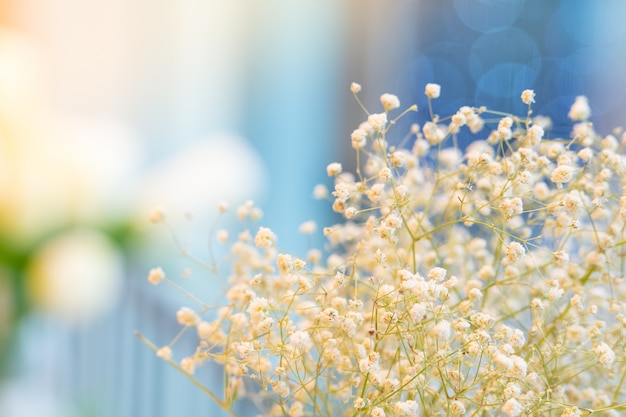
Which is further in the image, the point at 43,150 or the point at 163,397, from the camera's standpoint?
the point at 163,397

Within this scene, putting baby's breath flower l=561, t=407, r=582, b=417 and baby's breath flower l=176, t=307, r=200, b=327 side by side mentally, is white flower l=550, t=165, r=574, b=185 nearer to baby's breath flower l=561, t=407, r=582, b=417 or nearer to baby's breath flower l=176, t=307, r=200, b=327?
baby's breath flower l=561, t=407, r=582, b=417

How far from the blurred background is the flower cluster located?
31.0 inches

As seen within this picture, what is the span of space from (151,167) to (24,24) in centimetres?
49

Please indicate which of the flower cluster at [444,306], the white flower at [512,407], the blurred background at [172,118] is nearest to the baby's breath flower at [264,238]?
the flower cluster at [444,306]

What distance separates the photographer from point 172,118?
2.04 meters

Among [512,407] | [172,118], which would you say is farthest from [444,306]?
[172,118]

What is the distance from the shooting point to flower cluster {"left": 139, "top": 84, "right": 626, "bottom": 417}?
408 millimetres

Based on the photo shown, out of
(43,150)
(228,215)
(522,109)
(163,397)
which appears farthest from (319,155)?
(43,150)

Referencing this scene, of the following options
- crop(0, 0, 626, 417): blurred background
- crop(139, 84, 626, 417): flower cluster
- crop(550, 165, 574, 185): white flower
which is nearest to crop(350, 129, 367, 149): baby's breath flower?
crop(139, 84, 626, 417): flower cluster

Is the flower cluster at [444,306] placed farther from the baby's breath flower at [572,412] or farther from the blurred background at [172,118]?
the blurred background at [172,118]

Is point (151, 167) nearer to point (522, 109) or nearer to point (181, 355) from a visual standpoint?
point (181, 355)

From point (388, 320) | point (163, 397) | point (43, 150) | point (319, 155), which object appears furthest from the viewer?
point (319, 155)

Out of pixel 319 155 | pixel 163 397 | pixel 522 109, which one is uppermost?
pixel 522 109

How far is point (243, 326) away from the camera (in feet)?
1.53
